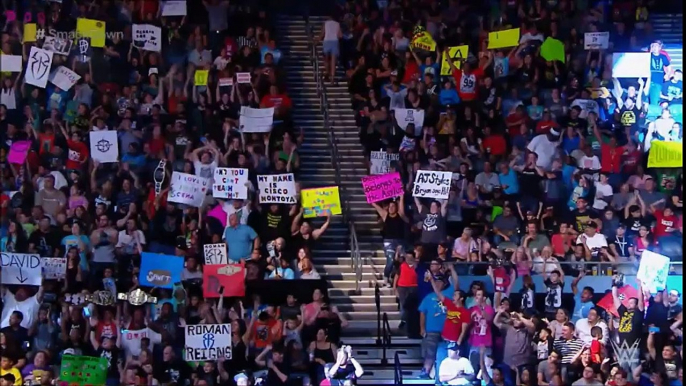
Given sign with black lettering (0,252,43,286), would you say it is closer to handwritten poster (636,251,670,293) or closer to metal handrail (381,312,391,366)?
metal handrail (381,312,391,366)

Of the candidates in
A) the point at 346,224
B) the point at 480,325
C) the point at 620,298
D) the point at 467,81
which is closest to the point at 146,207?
the point at 346,224

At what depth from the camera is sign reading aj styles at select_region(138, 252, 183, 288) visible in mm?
14562

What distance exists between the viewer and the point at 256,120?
55.3 ft

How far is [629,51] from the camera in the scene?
744 inches

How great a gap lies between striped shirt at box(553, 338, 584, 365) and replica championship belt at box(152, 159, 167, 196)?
5884mm

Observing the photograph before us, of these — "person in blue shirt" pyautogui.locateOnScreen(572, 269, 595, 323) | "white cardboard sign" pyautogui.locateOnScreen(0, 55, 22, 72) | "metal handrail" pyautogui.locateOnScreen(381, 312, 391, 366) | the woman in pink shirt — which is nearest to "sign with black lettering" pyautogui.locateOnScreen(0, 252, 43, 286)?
"white cardboard sign" pyautogui.locateOnScreen(0, 55, 22, 72)

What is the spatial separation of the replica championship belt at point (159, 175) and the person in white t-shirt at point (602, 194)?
6.17 metres

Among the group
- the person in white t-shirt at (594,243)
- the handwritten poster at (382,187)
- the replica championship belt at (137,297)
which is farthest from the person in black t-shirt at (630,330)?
the replica championship belt at (137,297)

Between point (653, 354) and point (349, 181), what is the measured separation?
5.35 m

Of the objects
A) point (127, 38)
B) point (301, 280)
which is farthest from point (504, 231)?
point (127, 38)

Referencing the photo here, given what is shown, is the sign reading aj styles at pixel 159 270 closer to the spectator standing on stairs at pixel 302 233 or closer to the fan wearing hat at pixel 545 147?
the spectator standing on stairs at pixel 302 233

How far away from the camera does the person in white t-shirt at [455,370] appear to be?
1359 centimetres

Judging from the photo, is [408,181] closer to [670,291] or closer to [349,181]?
[349,181]

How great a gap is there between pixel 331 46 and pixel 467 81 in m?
2.45
